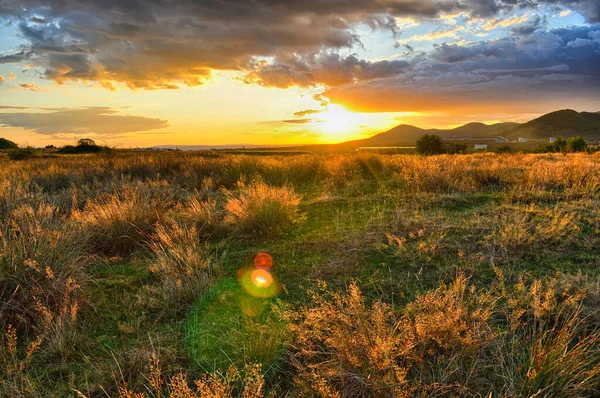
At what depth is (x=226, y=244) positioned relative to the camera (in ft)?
18.9

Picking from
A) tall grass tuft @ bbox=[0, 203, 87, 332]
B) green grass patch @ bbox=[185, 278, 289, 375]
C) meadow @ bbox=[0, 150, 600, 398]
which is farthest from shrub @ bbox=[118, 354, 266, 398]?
tall grass tuft @ bbox=[0, 203, 87, 332]

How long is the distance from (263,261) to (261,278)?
54 cm

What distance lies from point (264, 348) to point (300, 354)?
32 centimetres

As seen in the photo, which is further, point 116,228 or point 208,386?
point 116,228

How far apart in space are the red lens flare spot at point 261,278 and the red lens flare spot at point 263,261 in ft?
0.39

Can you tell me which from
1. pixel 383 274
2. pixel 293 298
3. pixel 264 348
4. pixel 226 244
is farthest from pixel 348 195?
pixel 264 348

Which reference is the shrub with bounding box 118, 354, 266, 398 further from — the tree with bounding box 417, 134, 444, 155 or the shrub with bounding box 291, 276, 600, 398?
the tree with bounding box 417, 134, 444, 155

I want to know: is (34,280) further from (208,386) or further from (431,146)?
(431,146)

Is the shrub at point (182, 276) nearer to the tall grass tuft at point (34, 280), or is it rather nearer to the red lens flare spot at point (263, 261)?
the red lens flare spot at point (263, 261)

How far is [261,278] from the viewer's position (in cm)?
438

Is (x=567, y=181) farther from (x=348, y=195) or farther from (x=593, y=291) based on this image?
(x=593, y=291)

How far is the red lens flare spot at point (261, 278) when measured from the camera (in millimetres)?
4223

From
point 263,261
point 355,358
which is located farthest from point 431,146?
point 355,358

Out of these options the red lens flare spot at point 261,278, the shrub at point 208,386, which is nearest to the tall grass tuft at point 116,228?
the red lens flare spot at point 261,278
